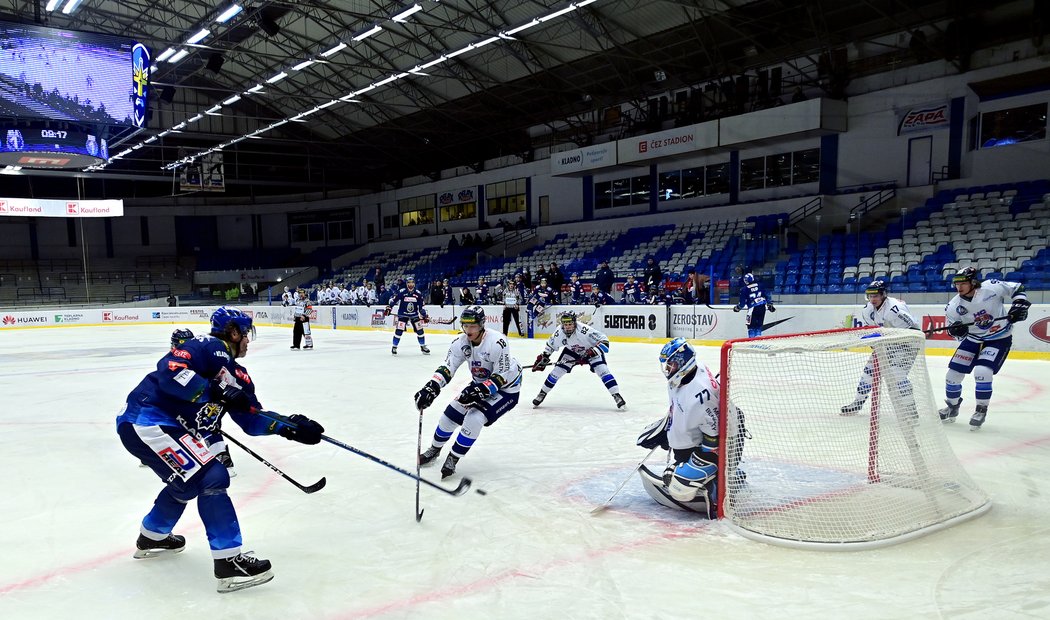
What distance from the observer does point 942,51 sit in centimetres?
1752

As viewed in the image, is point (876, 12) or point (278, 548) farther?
point (876, 12)

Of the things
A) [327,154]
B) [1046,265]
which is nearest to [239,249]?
[327,154]

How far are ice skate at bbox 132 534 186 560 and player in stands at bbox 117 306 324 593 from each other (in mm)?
316

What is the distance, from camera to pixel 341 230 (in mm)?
41906

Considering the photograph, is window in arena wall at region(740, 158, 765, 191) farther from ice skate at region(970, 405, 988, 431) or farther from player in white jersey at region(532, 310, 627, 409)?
Answer: ice skate at region(970, 405, 988, 431)

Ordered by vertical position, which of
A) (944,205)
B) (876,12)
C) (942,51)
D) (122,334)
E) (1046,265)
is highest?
(876,12)

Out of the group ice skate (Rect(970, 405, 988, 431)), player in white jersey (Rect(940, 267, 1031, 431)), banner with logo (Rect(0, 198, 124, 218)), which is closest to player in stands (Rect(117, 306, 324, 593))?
ice skate (Rect(970, 405, 988, 431))

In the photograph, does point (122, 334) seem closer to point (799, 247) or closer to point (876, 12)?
point (799, 247)

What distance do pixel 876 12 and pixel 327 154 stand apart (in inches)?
1088

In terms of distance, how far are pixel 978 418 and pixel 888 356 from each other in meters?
2.69

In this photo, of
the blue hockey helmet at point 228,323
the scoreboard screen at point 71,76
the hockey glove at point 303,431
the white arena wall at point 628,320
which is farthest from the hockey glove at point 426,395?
the scoreboard screen at point 71,76

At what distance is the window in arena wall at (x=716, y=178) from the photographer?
2297 cm

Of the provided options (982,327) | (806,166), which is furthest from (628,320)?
(982,327)

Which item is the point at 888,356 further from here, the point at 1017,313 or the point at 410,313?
the point at 410,313
